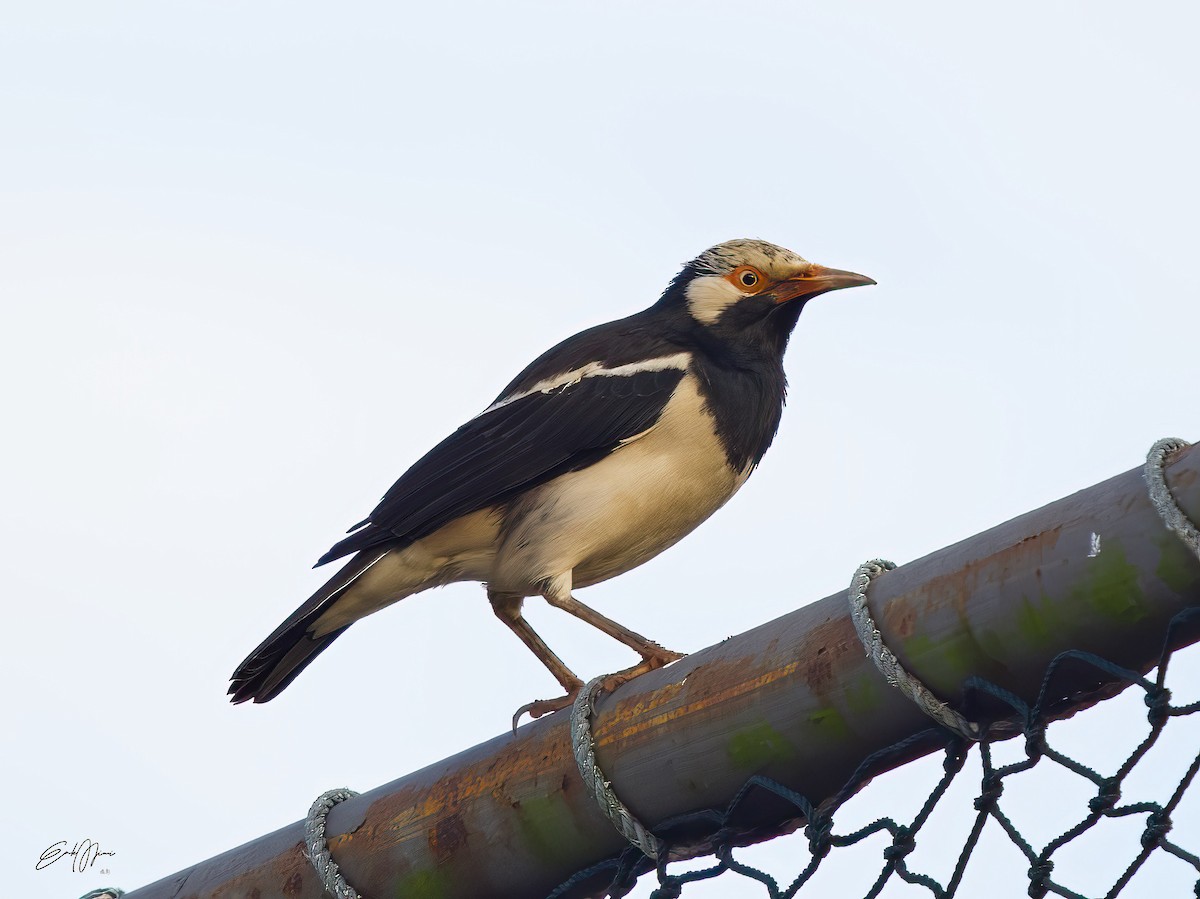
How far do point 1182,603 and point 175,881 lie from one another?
7.51 ft

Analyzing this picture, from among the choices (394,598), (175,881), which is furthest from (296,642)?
(175,881)

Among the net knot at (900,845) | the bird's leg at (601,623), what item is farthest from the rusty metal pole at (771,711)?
the bird's leg at (601,623)

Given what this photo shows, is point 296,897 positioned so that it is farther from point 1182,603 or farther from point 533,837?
point 1182,603

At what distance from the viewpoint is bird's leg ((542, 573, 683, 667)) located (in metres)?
4.85

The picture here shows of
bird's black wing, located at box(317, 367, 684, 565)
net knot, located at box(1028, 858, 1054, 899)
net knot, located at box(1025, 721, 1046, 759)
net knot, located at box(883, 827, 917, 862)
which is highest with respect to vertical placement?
bird's black wing, located at box(317, 367, 684, 565)

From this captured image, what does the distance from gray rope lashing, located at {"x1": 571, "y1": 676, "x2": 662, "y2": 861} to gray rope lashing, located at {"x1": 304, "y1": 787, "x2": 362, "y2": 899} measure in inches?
24.9

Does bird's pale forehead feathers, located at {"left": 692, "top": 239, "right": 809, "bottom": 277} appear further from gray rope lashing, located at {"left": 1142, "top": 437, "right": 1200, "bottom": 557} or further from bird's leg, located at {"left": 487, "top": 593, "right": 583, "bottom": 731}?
gray rope lashing, located at {"left": 1142, "top": 437, "right": 1200, "bottom": 557}

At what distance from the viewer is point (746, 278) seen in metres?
6.42

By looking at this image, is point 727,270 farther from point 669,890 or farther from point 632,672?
point 669,890

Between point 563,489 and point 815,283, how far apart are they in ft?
4.97

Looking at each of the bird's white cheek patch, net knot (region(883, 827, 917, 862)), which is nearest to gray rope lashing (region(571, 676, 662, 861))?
net knot (region(883, 827, 917, 862))

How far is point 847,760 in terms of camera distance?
2.55 meters

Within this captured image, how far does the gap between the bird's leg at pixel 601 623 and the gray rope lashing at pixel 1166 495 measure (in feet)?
8.13

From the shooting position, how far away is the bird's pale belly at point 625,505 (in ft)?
17.7
